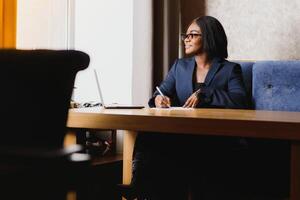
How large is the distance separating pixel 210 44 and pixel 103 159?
98cm

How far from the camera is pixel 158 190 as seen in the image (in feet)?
7.79

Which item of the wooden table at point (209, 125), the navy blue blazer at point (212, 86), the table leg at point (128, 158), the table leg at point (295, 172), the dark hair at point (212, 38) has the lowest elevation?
the table leg at point (128, 158)

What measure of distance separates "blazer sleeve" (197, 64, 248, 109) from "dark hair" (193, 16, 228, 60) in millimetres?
200

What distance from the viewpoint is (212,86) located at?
2.67 metres

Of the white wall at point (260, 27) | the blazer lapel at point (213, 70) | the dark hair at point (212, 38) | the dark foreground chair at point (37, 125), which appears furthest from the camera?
the white wall at point (260, 27)

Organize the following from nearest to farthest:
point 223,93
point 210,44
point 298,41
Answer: point 223,93 < point 210,44 < point 298,41

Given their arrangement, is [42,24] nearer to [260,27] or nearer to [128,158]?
[128,158]

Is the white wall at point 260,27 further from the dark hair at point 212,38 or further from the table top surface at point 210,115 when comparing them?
the table top surface at point 210,115

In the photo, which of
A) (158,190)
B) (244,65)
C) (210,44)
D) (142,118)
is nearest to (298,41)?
(244,65)

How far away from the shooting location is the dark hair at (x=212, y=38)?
110 inches

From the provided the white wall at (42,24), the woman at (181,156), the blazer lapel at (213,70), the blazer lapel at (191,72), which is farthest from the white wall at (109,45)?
the woman at (181,156)

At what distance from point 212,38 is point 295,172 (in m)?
1.44

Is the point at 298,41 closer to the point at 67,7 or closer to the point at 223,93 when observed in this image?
the point at 223,93

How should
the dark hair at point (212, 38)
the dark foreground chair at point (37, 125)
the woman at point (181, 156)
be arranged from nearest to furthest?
the dark foreground chair at point (37, 125) → the woman at point (181, 156) → the dark hair at point (212, 38)
